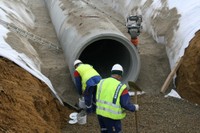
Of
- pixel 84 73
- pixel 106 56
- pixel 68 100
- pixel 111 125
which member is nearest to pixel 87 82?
pixel 84 73

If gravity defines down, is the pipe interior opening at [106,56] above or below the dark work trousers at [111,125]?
above

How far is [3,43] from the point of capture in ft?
29.2

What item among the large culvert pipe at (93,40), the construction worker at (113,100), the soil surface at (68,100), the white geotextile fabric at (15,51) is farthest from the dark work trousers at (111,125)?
the large culvert pipe at (93,40)

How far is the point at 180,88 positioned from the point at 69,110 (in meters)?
2.94

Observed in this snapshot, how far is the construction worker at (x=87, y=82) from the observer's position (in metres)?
7.78

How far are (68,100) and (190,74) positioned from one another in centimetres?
324

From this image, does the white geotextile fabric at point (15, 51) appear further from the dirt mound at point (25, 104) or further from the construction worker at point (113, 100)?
the construction worker at point (113, 100)

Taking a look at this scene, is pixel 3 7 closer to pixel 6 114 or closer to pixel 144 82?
pixel 144 82

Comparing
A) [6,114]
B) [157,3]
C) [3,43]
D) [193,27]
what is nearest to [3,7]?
[3,43]

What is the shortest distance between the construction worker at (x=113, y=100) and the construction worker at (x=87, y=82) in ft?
4.94

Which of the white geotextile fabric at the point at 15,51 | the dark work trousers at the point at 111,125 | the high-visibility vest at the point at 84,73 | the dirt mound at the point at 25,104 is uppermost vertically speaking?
the white geotextile fabric at the point at 15,51

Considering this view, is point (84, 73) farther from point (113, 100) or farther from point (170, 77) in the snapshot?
point (170, 77)

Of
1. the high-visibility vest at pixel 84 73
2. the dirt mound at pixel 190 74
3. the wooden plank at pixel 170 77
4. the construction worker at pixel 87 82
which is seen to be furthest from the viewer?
the wooden plank at pixel 170 77

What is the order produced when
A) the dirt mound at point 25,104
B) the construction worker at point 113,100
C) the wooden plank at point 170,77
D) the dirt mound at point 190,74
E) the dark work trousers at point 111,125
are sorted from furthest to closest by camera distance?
the wooden plank at point 170,77, the dirt mound at point 190,74, the dark work trousers at point 111,125, the construction worker at point 113,100, the dirt mound at point 25,104
